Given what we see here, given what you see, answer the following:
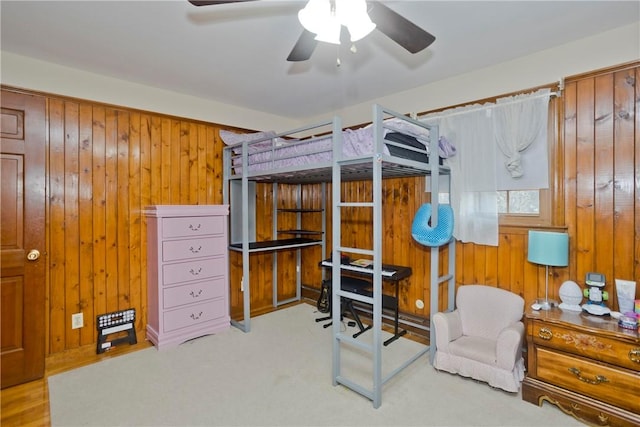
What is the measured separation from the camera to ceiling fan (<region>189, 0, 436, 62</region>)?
57.4 inches

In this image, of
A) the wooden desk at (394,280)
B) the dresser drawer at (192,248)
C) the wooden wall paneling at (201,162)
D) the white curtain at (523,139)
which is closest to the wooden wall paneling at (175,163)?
the wooden wall paneling at (201,162)

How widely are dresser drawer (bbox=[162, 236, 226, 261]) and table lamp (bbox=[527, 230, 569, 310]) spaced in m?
2.81

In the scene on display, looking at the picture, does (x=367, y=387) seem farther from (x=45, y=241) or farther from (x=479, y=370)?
(x=45, y=241)

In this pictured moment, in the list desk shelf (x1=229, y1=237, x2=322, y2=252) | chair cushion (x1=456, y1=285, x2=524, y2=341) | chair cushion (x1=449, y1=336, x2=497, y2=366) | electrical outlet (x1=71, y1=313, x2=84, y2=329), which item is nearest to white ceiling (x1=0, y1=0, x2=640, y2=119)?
desk shelf (x1=229, y1=237, x2=322, y2=252)

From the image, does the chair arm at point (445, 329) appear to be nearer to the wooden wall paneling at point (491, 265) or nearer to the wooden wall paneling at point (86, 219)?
the wooden wall paneling at point (491, 265)

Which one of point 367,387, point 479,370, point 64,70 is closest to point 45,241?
point 64,70

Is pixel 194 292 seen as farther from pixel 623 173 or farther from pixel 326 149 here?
pixel 623 173

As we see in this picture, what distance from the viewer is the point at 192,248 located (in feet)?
10.2

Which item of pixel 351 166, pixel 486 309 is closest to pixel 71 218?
pixel 351 166

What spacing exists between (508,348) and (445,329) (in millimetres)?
437

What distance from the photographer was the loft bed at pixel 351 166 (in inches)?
83.6

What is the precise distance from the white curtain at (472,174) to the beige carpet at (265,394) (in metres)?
1.23

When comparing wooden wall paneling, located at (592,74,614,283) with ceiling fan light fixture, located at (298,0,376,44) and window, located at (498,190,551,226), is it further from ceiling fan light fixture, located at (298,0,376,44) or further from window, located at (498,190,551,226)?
ceiling fan light fixture, located at (298,0,376,44)

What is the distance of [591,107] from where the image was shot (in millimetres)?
2262
